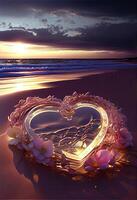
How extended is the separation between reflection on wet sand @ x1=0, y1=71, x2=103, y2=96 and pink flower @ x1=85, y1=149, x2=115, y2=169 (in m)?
0.41

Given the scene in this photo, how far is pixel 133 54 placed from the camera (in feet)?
5.00

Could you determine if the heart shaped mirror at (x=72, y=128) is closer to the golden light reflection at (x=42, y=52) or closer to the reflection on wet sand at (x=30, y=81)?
the reflection on wet sand at (x=30, y=81)

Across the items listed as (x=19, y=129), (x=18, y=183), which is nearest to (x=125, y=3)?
(x=19, y=129)

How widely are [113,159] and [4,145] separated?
12.5 inches

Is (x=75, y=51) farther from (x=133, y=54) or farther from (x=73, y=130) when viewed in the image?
(x=73, y=130)

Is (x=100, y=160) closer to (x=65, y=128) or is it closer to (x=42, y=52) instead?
(x=65, y=128)

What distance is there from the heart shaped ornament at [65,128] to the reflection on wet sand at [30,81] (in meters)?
0.12

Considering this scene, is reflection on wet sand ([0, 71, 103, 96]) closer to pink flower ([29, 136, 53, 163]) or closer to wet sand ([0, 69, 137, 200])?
wet sand ([0, 69, 137, 200])

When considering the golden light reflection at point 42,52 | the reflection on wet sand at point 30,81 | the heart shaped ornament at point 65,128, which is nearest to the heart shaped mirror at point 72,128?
the heart shaped ornament at point 65,128

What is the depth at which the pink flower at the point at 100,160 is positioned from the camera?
993 mm

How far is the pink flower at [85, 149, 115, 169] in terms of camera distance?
3.26 feet

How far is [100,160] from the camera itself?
3.27 feet

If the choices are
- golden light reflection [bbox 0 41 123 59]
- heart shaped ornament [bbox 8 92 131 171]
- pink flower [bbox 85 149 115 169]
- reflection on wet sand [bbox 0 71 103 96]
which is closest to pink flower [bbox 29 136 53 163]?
heart shaped ornament [bbox 8 92 131 171]

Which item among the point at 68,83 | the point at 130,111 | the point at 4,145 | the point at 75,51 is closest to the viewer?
the point at 4,145
